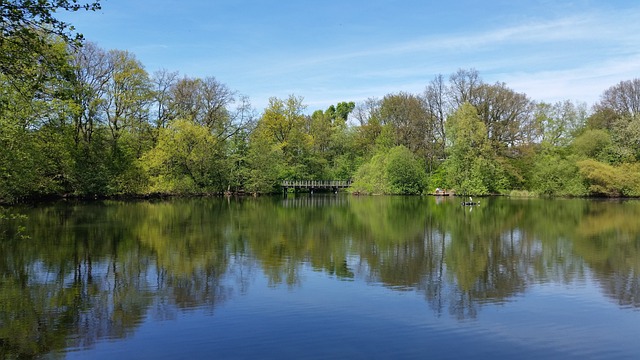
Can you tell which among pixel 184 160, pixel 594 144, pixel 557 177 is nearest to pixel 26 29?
pixel 184 160

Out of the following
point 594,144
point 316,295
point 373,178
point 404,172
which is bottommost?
point 316,295

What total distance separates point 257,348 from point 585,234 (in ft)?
60.8

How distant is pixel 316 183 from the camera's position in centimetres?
6875

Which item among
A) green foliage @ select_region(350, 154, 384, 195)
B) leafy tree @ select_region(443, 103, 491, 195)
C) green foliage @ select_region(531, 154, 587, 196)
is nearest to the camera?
green foliage @ select_region(531, 154, 587, 196)

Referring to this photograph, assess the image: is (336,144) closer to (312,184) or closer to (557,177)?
(312,184)

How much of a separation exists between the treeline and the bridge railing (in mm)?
1030

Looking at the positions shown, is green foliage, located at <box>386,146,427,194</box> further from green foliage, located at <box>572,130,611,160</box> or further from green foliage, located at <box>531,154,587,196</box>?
green foliage, located at <box>572,130,611,160</box>

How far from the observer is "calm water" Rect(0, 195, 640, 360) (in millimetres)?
7906

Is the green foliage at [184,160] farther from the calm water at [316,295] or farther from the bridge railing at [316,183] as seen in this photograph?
the calm water at [316,295]

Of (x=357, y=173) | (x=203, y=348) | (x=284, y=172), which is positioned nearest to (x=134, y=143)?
(x=284, y=172)

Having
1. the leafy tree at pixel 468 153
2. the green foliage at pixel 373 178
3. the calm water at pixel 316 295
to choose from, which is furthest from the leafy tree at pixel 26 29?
the green foliage at pixel 373 178

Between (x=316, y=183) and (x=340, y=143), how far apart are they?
7342 millimetres

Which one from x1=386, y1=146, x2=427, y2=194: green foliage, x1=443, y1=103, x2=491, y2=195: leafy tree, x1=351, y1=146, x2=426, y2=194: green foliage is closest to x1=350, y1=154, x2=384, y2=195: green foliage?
x1=351, y1=146, x2=426, y2=194: green foliage

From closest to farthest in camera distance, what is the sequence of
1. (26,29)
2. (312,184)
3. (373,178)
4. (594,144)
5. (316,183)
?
1. (26,29)
2. (594,144)
3. (373,178)
4. (312,184)
5. (316,183)
